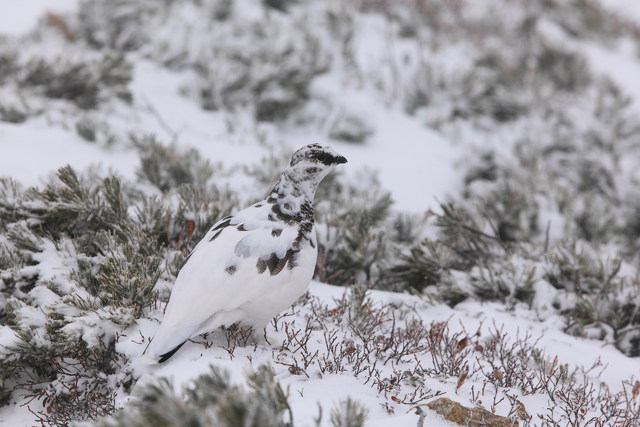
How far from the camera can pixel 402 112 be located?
8.14m

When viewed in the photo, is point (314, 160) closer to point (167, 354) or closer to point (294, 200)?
point (294, 200)

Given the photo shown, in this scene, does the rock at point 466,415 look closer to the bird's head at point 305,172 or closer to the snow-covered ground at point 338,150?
the snow-covered ground at point 338,150

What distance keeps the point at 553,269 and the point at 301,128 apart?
381cm

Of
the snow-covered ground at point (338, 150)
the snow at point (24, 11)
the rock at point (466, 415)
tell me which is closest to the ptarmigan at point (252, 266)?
the snow-covered ground at point (338, 150)

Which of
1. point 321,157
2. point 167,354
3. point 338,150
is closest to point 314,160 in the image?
point 321,157

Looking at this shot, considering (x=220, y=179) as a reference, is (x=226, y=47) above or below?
above

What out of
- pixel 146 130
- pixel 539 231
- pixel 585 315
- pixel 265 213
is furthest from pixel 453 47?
pixel 265 213

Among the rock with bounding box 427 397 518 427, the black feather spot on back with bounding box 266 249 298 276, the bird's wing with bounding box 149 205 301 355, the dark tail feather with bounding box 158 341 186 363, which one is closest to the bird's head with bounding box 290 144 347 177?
the bird's wing with bounding box 149 205 301 355

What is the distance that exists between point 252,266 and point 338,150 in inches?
177

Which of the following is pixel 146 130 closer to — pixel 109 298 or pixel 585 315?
pixel 109 298

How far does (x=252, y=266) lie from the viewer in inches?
103

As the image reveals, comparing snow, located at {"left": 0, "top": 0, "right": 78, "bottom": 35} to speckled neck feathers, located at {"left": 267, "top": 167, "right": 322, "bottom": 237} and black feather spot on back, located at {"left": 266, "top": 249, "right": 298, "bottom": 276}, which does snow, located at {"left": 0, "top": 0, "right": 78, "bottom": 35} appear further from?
black feather spot on back, located at {"left": 266, "top": 249, "right": 298, "bottom": 276}

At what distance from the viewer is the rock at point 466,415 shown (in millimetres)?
2537

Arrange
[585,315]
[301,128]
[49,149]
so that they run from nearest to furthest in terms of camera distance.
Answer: [585,315] → [49,149] → [301,128]
